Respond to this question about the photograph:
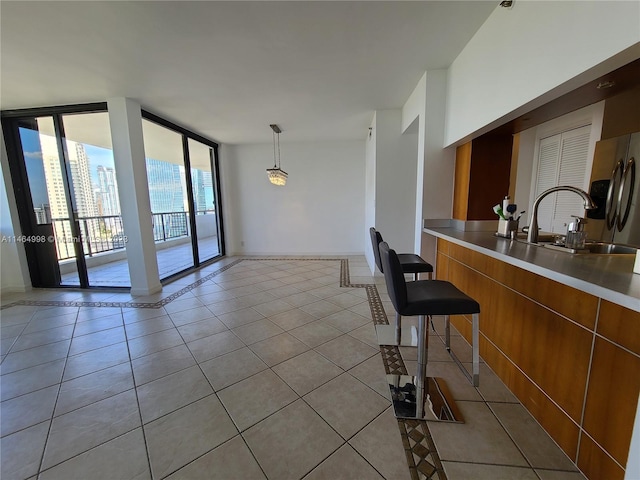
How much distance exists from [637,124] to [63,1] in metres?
4.17

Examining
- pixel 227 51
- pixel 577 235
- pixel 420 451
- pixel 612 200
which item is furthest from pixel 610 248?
pixel 227 51

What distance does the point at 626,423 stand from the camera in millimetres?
941

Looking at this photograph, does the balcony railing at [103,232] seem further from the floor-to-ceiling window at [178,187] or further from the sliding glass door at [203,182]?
the sliding glass door at [203,182]

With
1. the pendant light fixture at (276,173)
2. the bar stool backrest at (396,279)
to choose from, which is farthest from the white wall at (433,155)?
the pendant light fixture at (276,173)

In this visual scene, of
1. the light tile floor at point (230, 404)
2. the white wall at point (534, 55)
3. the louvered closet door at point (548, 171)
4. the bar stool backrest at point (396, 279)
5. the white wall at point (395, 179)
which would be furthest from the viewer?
the white wall at point (395, 179)

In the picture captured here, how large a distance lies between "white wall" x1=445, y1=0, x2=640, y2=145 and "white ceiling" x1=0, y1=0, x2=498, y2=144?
9.0 inches

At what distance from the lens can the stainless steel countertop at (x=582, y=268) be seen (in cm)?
86

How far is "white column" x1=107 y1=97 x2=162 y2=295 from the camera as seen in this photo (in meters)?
3.13

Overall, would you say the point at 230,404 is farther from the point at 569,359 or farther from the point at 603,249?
the point at 603,249

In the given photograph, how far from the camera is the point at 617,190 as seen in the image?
79.3 inches

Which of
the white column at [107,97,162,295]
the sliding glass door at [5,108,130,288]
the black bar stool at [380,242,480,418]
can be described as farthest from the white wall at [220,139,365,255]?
the black bar stool at [380,242,480,418]

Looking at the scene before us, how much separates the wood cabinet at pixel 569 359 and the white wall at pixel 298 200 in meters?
4.12

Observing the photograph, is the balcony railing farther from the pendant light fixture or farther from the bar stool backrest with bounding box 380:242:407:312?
the bar stool backrest with bounding box 380:242:407:312

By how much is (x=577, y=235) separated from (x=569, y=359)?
809 millimetres
